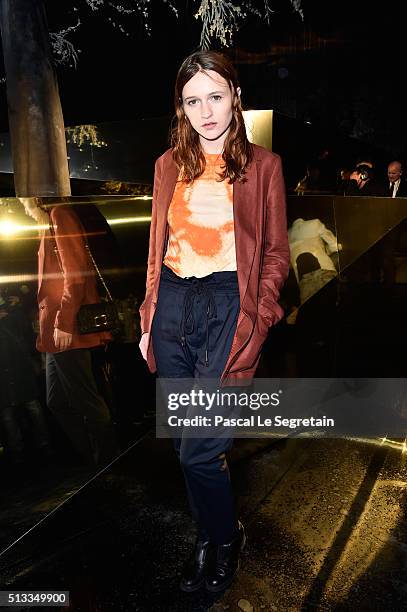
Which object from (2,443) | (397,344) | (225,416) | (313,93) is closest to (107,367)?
(2,443)

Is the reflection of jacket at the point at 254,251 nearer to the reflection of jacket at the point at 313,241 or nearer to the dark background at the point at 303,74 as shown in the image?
the reflection of jacket at the point at 313,241

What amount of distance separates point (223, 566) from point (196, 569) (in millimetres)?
135

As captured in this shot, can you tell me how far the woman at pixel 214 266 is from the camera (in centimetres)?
195

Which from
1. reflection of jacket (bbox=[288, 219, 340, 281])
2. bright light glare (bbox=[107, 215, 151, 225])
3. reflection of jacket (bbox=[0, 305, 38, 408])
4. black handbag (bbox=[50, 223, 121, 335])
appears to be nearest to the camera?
reflection of jacket (bbox=[0, 305, 38, 408])

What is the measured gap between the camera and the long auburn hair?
1923 mm

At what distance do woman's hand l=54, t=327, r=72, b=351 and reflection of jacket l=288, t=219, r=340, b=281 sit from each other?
1.89m

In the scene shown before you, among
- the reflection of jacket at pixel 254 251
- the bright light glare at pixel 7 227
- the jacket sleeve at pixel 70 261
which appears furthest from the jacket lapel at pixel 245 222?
the bright light glare at pixel 7 227

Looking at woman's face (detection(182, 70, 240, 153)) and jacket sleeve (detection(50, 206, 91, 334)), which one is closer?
woman's face (detection(182, 70, 240, 153))

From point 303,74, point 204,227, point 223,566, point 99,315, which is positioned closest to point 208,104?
point 204,227

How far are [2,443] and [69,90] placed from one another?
17453 mm

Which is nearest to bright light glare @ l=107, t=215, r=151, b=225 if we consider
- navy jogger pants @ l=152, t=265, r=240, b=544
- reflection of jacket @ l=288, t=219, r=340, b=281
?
navy jogger pants @ l=152, t=265, r=240, b=544

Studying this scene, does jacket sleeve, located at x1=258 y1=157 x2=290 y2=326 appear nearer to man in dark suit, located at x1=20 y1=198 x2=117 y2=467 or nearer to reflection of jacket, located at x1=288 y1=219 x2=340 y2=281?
man in dark suit, located at x1=20 y1=198 x2=117 y2=467

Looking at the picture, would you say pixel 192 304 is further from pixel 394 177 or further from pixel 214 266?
pixel 394 177

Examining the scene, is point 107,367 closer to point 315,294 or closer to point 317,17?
point 315,294
